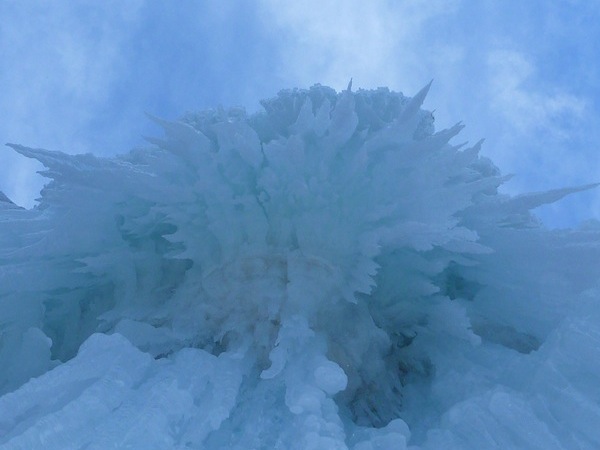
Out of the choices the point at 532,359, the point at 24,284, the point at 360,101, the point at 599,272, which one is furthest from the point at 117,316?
the point at 599,272

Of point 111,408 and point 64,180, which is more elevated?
point 64,180

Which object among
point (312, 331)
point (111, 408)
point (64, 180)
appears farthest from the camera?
point (64, 180)

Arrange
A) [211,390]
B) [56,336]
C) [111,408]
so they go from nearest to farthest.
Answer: [111,408] → [211,390] → [56,336]

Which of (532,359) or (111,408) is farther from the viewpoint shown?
(532,359)

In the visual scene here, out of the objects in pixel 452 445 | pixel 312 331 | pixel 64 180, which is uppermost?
pixel 64 180

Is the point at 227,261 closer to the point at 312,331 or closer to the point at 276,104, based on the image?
the point at 312,331

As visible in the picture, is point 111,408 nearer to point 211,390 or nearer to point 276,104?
point 211,390
